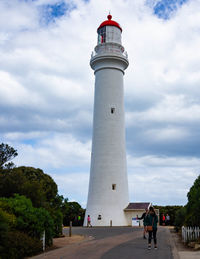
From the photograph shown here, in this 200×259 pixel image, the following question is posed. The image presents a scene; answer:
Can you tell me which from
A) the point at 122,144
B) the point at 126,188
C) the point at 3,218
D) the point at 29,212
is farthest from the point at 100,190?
the point at 3,218

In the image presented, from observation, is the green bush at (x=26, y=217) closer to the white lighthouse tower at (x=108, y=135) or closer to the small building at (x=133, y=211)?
the white lighthouse tower at (x=108, y=135)

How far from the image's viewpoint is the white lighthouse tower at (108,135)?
1439 inches

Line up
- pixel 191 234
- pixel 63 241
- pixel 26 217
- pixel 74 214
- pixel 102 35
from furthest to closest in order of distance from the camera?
pixel 74 214 < pixel 102 35 < pixel 63 241 < pixel 191 234 < pixel 26 217

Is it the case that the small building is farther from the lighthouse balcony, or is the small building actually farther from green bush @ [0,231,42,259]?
green bush @ [0,231,42,259]

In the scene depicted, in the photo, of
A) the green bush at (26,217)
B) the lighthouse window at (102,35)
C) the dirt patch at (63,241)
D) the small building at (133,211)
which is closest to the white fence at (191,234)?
the dirt patch at (63,241)

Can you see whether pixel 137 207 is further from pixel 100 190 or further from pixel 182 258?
pixel 182 258

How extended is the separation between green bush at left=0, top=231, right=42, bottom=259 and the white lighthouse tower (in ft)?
73.4

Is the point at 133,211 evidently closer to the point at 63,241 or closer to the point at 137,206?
the point at 137,206

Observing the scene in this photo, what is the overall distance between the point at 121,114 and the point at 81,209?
15.6m

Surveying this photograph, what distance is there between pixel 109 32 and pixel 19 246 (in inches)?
1221

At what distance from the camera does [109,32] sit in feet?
130

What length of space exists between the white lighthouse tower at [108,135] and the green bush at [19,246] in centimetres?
2238

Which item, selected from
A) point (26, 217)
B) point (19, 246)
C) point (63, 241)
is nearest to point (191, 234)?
point (63, 241)

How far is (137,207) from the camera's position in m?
37.4
